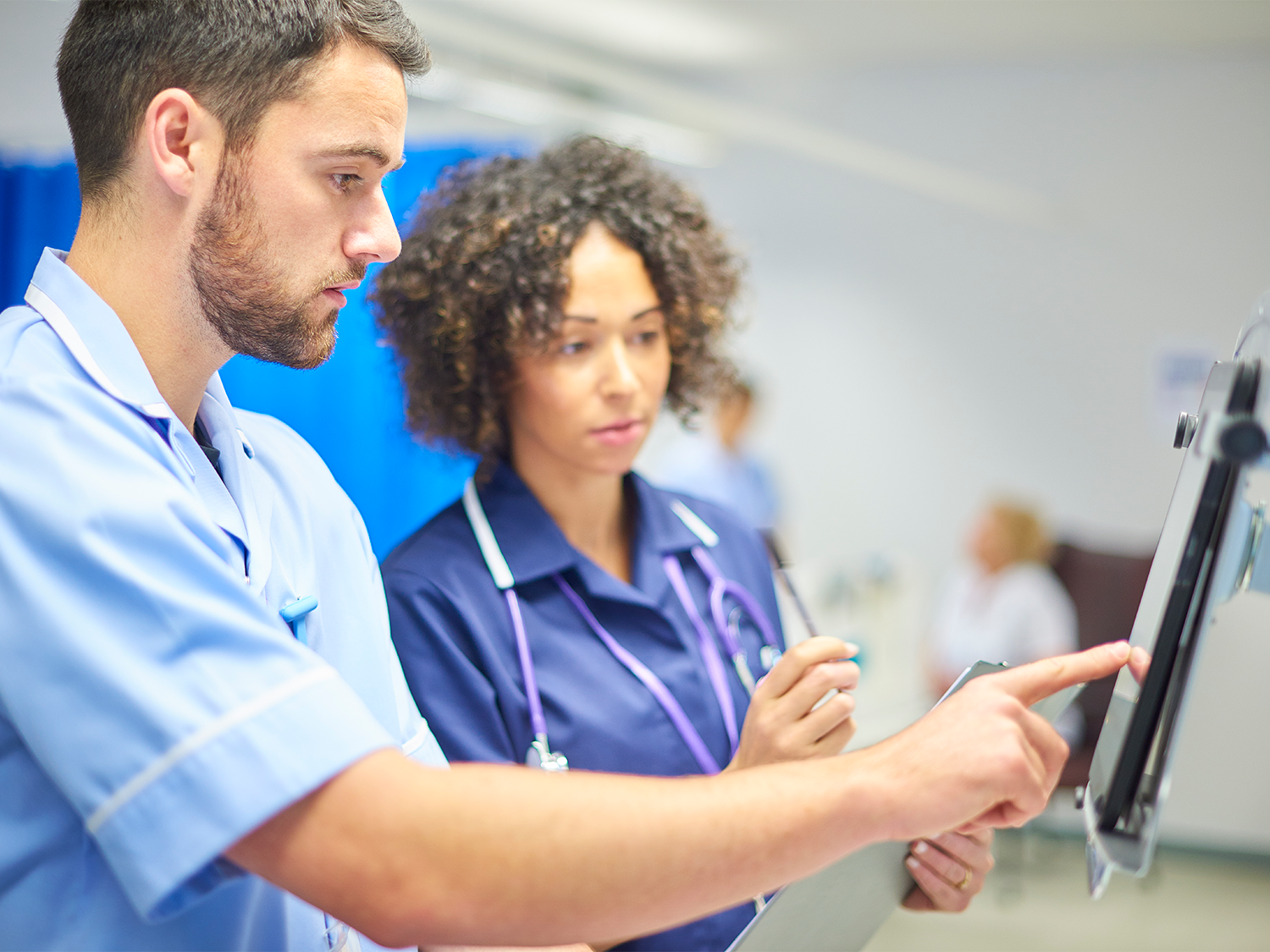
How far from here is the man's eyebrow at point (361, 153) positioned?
835 mm

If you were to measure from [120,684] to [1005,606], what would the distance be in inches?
172

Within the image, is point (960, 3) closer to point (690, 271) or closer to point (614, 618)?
point (690, 271)

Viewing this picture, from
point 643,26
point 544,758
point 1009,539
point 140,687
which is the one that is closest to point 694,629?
point 544,758

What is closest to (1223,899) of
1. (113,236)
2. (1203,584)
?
(1203,584)

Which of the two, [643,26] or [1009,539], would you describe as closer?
[1009,539]

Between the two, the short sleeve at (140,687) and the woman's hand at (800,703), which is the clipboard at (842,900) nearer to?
the woman's hand at (800,703)

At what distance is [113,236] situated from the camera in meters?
0.85

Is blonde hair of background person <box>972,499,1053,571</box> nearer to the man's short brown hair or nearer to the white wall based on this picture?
the white wall

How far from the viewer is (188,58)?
2.66 ft

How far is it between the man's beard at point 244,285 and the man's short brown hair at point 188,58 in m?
0.05

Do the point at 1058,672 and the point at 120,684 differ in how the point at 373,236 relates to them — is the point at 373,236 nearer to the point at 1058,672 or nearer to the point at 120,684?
the point at 120,684

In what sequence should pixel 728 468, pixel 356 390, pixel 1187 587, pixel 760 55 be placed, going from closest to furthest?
pixel 1187 587, pixel 356 390, pixel 728 468, pixel 760 55

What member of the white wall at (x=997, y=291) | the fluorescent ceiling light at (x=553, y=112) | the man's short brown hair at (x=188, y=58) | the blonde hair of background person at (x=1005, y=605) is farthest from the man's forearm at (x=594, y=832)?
the white wall at (x=997, y=291)

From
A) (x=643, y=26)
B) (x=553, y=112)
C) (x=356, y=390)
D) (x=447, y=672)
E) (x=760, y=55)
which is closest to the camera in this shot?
(x=447, y=672)
